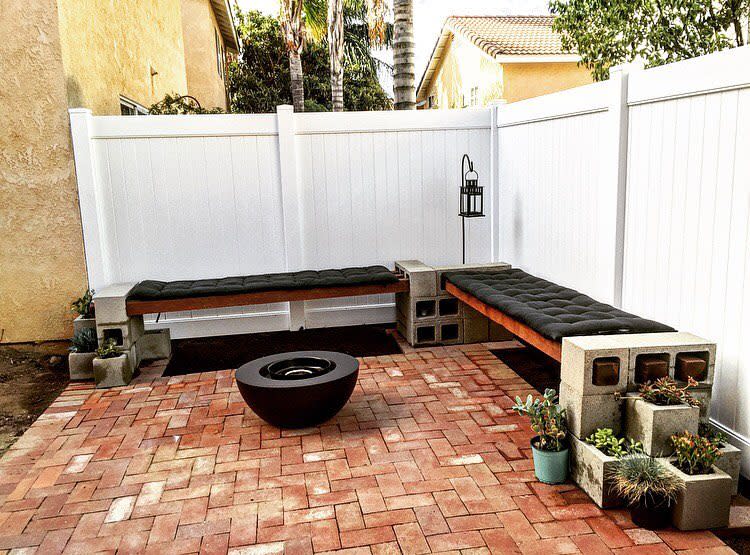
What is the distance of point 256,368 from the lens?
4.46 metres

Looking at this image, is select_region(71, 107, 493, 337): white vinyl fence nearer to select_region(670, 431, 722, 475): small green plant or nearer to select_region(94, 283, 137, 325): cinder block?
select_region(94, 283, 137, 325): cinder block

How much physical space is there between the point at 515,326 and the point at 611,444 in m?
1.43

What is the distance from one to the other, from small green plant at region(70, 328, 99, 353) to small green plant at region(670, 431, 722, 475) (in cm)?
477

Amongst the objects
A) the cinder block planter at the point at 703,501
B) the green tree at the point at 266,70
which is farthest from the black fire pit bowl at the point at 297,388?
the green tree at the point at 266,70

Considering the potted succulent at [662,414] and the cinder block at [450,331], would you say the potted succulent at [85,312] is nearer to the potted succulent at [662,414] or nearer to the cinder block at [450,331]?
the cinder block at [450,331]

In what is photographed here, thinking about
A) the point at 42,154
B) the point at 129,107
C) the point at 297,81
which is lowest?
the point at 42,154

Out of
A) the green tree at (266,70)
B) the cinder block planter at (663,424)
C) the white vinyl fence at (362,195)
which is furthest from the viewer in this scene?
the green tree at (266,70)

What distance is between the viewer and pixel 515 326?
4.62 meters

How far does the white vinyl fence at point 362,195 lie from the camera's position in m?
4.75

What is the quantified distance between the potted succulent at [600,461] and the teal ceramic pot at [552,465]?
0.06 m

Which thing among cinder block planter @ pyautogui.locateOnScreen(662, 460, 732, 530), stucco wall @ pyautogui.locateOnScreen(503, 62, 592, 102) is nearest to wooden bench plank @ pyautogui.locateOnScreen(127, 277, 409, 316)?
cinder block planter @ pyautogui.locateOnScreen(662, 460, 732, 530)

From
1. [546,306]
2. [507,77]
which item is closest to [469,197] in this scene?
[546,306]

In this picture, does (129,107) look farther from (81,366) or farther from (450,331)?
(450,331)

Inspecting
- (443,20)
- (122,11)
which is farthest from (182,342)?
(443,20)
